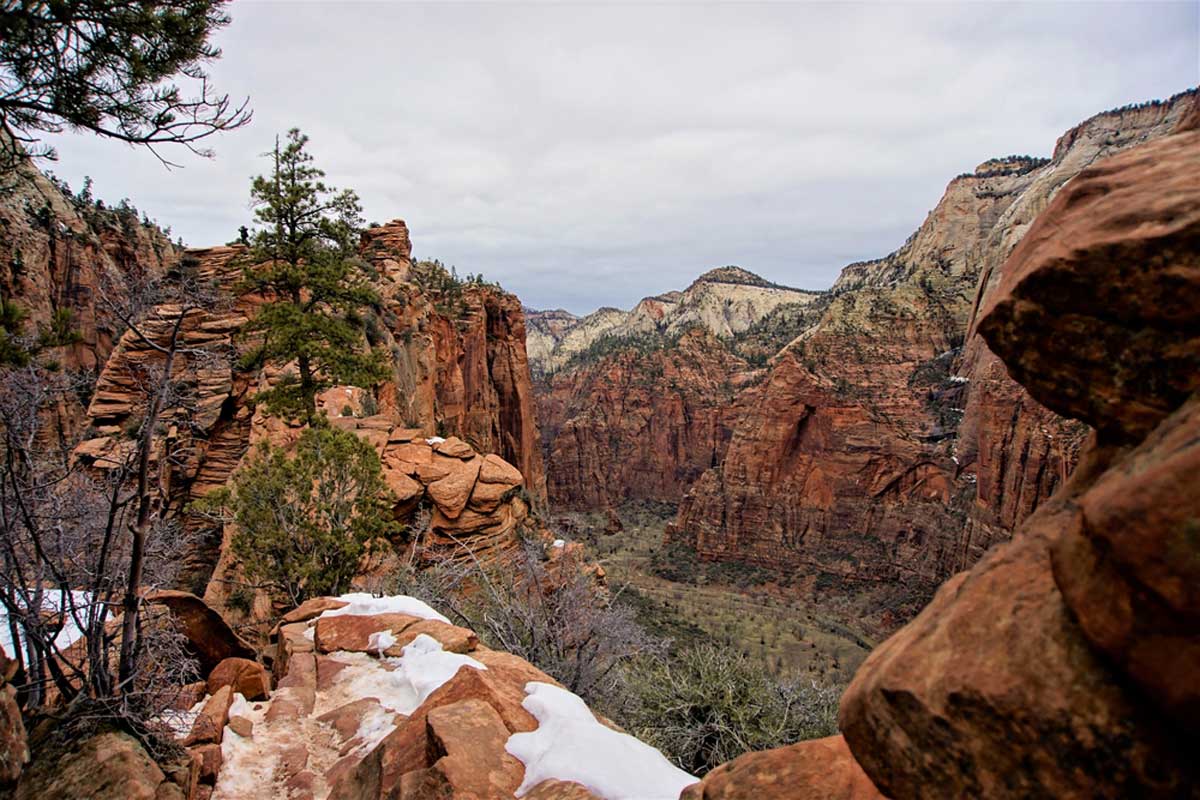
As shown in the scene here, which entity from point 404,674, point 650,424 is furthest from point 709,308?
point 404,674

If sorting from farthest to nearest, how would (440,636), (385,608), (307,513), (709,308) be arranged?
1. (709,308)
2. (307,513)
3. (385,608)
4. (440,636)

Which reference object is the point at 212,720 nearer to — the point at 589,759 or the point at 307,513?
the point at 589,759

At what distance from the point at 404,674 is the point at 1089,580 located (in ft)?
21.5

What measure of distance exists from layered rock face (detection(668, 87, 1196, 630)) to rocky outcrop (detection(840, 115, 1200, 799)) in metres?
38.4

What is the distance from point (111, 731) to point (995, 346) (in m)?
6.34

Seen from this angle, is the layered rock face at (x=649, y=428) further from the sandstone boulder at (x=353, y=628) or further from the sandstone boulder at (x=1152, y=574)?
the sandstone boulder at (x=1152, y=574)

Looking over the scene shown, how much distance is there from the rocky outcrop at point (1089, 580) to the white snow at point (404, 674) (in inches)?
186

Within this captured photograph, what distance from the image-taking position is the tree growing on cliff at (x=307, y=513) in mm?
9445

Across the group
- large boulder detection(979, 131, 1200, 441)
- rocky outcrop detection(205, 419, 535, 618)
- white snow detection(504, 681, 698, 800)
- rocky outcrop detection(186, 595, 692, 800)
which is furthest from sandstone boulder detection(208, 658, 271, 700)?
large boulder detection(979, 131, 1200, 441)

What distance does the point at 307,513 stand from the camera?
967 cm

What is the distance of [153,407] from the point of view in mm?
4828

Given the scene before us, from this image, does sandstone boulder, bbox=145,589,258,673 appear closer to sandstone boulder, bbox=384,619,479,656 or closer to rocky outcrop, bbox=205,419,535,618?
sandstone boulder, bbox=384,619,479,656

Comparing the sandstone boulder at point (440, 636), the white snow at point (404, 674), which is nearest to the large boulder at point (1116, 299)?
the white snow at point (404, 674)

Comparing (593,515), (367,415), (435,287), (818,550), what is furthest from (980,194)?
(367,415)
